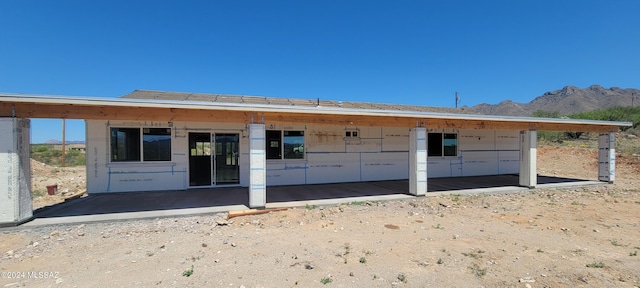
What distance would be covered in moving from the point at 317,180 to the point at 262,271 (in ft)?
22.4

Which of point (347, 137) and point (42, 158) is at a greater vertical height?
point (347, 137)

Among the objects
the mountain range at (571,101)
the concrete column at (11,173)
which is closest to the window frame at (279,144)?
the concrete column at (11,173)

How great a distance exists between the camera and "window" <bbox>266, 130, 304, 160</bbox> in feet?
32.8

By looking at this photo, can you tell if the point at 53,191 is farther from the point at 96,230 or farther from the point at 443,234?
the point at 443,234

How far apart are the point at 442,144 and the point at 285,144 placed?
680cm

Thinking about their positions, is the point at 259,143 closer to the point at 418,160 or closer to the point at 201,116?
the point at 201,116

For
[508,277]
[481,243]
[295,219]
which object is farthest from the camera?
[295,219]

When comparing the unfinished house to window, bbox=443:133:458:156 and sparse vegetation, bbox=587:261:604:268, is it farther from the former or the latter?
sparse vegetation, bbox=587:261:604:268

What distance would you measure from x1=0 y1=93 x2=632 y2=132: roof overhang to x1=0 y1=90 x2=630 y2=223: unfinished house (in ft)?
0.07

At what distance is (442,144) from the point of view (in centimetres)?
1238

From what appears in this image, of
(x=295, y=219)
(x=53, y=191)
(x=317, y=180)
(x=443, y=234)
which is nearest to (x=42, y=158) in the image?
(x=53, y=191)

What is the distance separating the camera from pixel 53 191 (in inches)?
374

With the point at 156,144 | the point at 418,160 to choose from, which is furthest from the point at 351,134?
the point at 156,144

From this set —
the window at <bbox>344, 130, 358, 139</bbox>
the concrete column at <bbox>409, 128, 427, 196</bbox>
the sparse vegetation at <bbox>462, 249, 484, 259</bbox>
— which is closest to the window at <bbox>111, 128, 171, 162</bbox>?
the window at <bbox>344, 130, 358, 139</bbox>
